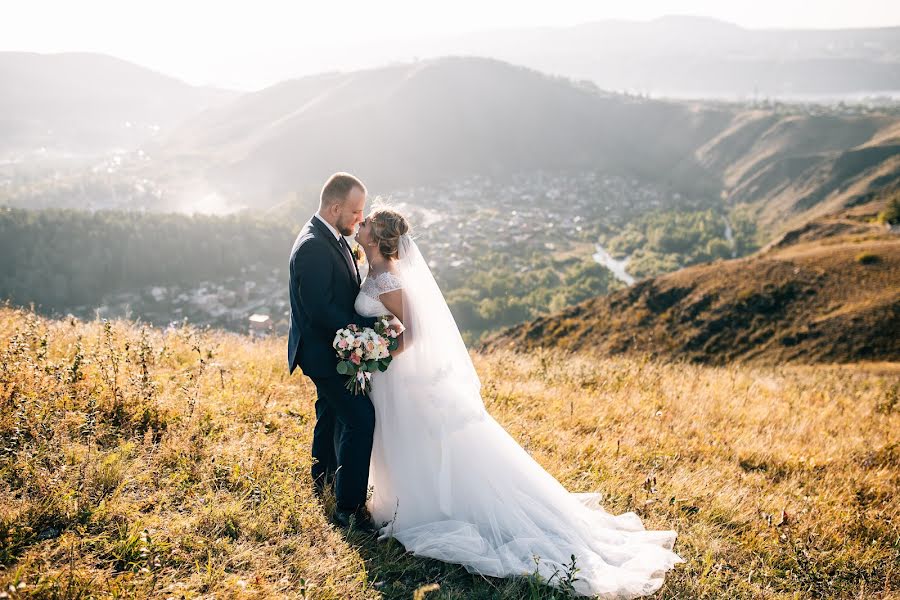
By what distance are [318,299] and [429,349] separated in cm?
96

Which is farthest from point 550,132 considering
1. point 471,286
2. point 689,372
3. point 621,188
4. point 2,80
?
point 2,80

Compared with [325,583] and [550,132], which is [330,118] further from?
[325,583]

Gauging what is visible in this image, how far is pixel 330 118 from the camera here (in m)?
160

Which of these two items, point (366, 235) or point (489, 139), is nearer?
point (366, 235)

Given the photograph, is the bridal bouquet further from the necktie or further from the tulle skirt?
the necktie

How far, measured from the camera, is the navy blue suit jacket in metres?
3.61

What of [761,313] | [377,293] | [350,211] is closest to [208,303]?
[761,313]

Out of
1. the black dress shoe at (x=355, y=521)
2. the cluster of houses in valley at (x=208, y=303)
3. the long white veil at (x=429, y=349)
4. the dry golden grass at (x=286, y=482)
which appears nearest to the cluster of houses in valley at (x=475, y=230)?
the cluster of houses in valley at (x=208, y=303)

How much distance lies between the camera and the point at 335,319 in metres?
3.62

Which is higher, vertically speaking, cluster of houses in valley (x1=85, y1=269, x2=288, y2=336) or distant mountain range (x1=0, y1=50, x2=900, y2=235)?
distant mountain range (x1=0, y1=50, x2=900, y2=235)

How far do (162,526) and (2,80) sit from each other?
841ft

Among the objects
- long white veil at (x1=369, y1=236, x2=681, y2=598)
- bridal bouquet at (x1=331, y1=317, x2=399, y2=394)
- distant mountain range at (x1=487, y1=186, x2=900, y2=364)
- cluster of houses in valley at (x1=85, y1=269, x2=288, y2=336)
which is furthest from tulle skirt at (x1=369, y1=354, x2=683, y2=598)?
cluster of houses in valley at (x1=85, y1=269, x2=288, y2=336)

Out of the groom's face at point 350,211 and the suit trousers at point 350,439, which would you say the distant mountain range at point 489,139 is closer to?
the groom's face at point 350,211

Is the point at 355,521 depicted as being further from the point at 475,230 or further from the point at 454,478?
the point at 475,230
